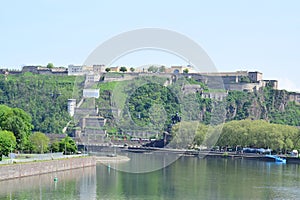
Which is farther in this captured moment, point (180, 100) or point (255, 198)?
point (180, 100)

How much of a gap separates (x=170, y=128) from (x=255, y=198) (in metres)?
37.3

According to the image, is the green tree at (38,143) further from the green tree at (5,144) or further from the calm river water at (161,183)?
the green tree at (5,144)

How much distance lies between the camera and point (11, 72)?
95125 millimetres

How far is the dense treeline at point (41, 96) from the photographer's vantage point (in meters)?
79.2

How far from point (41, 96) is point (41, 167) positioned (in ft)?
171

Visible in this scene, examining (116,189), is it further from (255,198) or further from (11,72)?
(11,72)

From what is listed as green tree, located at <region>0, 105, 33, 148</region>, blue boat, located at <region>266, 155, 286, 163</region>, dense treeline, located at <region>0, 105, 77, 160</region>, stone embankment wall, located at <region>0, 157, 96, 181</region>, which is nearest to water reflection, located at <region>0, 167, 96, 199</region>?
stone embankment wall, located at <region>0, 157, 96, 181</region>

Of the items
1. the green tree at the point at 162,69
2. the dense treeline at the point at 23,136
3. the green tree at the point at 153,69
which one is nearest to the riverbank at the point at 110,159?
the dense treeline at the point at 23,136

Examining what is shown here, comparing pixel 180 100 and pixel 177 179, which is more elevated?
pixel 180 100

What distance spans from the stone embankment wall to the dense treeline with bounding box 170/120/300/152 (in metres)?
18.4

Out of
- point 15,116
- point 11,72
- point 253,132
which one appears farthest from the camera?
point 11,72

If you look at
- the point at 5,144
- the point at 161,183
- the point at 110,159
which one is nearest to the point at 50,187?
the point at 5,144

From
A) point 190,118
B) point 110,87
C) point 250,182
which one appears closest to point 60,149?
point 250,182

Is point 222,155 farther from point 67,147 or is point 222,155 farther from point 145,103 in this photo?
point 145,103
